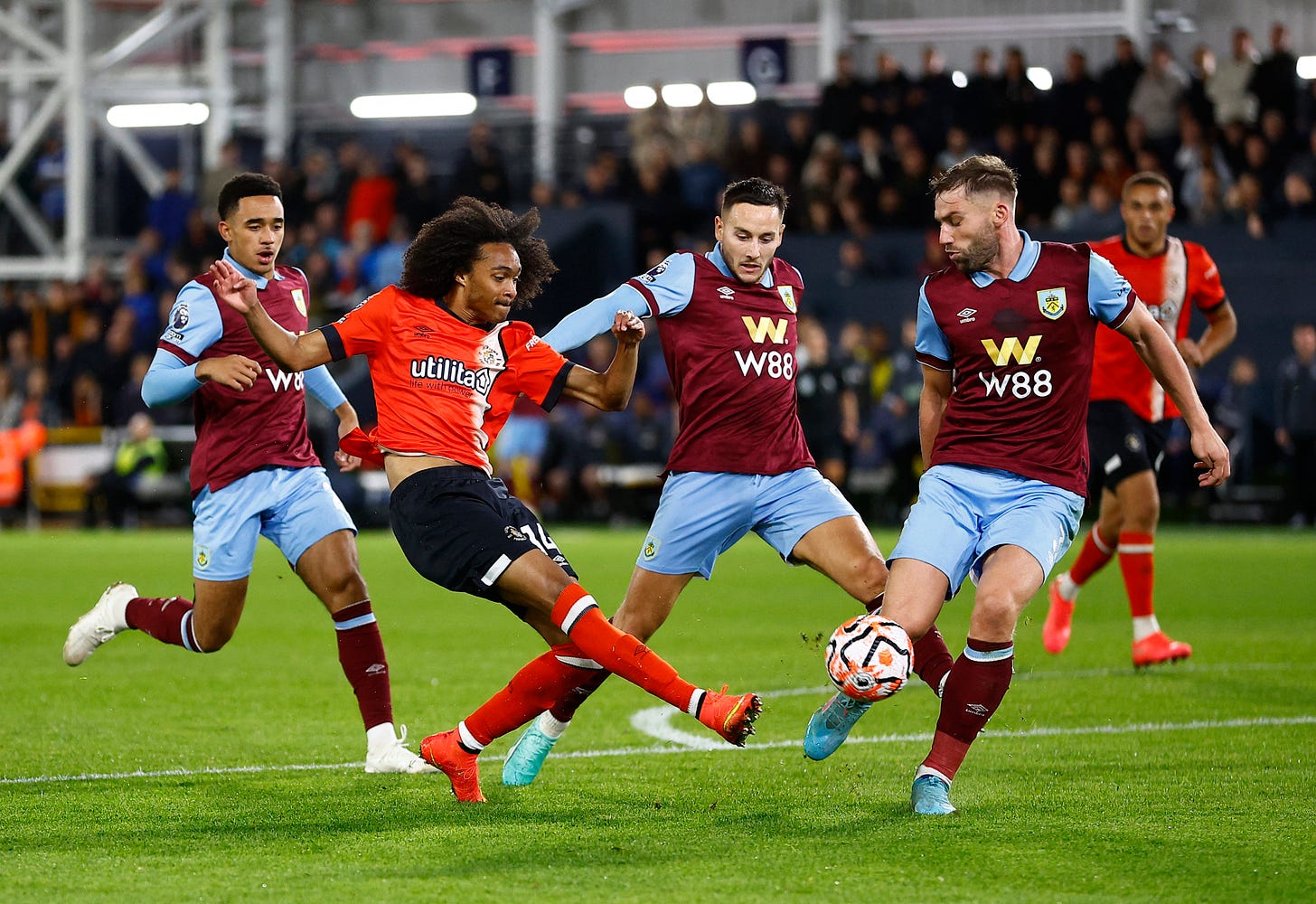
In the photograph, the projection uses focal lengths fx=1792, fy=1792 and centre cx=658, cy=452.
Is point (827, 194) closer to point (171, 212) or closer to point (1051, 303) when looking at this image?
point (171, 212)

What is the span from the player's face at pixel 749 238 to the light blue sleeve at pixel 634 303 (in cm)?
18

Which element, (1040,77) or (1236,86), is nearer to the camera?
(1236,86)

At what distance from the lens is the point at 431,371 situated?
20.9 ft

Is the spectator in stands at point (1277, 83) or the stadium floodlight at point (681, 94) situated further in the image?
the stadium floodlight at point (681, 94)

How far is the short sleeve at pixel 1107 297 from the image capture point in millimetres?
6191

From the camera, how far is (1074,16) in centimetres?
2627

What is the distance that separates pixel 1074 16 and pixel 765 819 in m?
22.6

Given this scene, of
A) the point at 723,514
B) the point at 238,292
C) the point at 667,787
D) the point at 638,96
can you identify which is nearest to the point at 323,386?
the point at 238,292

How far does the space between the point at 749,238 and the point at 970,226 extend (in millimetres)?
1006

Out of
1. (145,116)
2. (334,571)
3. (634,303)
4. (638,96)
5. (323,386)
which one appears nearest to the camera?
(634,303)

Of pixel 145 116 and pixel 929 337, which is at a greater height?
pixel 145 116

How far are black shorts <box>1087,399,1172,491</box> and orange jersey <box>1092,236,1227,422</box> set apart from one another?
2.7 inches

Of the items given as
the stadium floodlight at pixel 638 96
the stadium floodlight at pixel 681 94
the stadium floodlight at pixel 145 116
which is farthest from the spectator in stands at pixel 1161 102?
the stadium floodlight at pixel 145 116

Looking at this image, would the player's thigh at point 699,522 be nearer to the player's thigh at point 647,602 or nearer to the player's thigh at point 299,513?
the player's thigh at point 647,602
